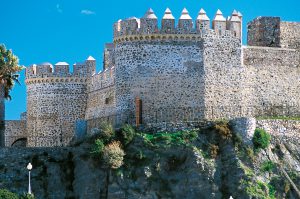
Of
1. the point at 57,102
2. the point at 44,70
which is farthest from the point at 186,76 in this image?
the point at 44,70

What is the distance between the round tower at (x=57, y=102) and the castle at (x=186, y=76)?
0.14 metres

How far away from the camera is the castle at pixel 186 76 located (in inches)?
2699

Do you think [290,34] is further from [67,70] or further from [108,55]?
[67,70]

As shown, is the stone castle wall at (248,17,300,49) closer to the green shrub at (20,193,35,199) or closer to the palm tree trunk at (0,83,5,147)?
the palm tree trunk at (0,83,5,147)

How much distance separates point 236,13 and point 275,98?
19.1 feet

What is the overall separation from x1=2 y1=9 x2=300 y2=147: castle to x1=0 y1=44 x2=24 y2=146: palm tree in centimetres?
343

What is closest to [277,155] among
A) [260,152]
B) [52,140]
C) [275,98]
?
[260,152]

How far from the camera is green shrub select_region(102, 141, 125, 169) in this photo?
6550 centimetres

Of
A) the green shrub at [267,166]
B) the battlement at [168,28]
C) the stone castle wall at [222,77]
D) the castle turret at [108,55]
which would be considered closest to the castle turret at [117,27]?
the battlement at [168,28]

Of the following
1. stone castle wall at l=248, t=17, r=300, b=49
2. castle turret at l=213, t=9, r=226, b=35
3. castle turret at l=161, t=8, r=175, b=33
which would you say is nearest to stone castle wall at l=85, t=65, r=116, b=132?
castle turret at l=161, t=8, r=175, b=33

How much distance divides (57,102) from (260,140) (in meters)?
15.1

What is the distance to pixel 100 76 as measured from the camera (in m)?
73.6

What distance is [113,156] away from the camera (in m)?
65.5

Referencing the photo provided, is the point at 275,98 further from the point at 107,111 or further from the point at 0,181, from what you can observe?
the point at 0,181
